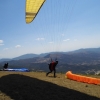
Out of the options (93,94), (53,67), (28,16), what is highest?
(28,16)

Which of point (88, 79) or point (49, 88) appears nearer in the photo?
point (49, 88)

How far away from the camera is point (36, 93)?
14.4 metres

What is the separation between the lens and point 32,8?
2267cm

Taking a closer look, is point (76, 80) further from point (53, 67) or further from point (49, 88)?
point (49, 88)

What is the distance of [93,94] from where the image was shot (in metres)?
14.8

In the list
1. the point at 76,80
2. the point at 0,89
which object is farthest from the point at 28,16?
the point at 0,89

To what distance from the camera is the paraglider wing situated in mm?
20669

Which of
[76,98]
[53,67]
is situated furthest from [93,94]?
[53,67]

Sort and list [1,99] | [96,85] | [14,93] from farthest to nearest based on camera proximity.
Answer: [96,85] < [14,93] < [1,99]

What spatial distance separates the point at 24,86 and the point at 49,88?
235cm

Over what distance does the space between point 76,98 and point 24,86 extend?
5.32m

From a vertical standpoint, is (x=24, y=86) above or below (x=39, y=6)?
below

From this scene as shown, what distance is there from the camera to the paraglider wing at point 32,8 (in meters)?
20.7

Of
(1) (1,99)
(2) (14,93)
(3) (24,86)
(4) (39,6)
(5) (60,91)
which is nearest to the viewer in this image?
(1) (1,99)
